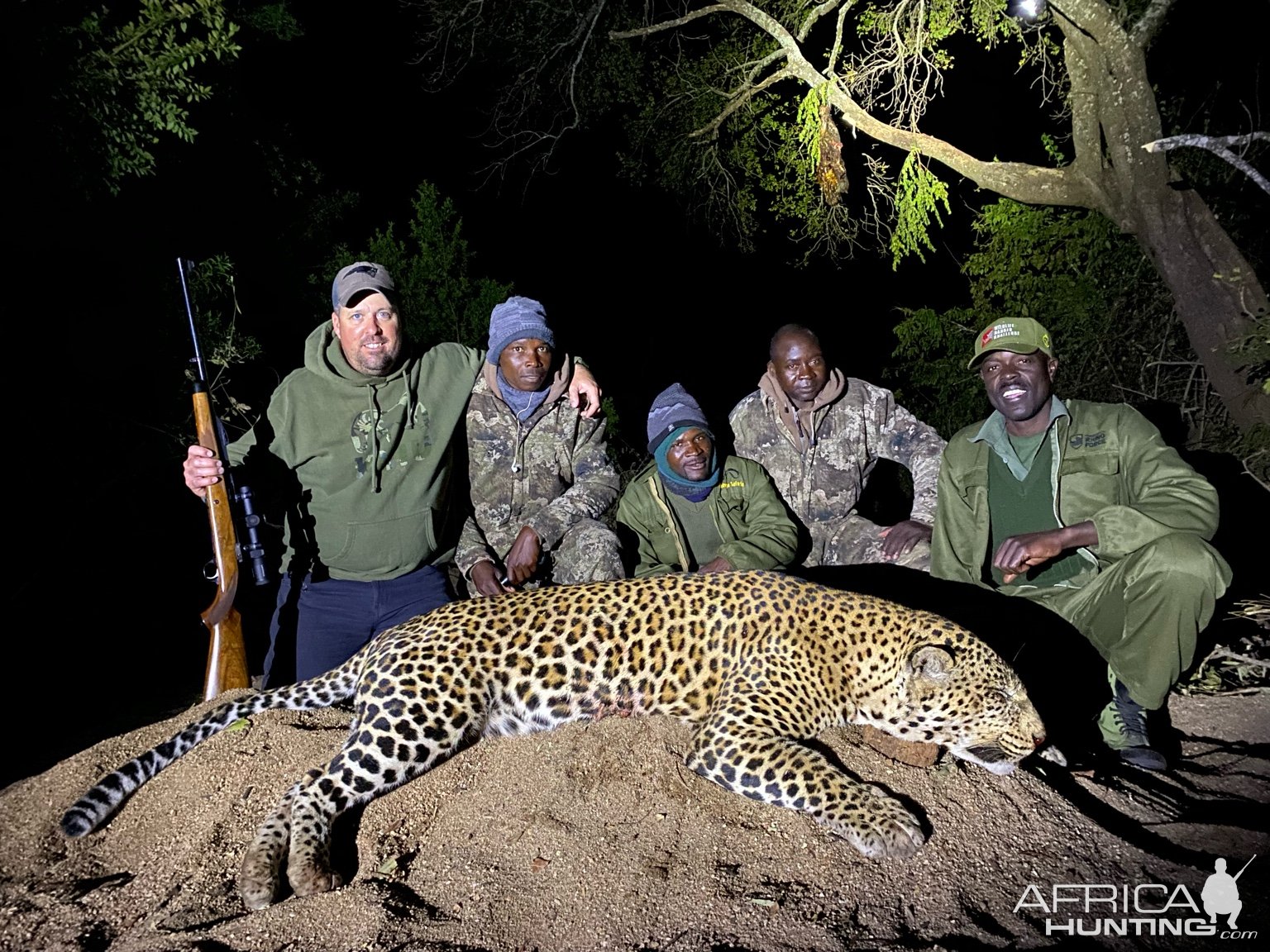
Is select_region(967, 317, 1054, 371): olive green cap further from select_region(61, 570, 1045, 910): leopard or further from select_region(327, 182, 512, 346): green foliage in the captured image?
select_region(327, 182, 512, 346): green foliage

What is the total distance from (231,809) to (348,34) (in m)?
15.0

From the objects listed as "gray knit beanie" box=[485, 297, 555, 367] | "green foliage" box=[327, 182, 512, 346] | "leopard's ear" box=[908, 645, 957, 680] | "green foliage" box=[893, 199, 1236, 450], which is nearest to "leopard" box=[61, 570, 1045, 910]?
"leopard's ear" box=[908, 645, 957, 680]

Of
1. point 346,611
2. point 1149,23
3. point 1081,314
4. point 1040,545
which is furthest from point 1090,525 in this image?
point 1081,314

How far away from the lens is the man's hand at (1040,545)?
456 centimetres

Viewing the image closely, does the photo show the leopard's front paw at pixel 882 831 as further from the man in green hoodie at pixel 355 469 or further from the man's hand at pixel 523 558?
the man in green hoodie at pixel 355 469

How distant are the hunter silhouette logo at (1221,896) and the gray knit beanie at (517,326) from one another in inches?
165

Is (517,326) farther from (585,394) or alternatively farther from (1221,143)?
(1221,143)

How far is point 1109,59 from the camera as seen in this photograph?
7.48 metres

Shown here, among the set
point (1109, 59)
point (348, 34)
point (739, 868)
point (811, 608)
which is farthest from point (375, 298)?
point (348, 34)

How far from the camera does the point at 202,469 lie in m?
4.74

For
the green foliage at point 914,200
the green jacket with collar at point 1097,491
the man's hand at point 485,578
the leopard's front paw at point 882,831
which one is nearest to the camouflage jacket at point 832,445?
the green jacket with collar at point 1097,491

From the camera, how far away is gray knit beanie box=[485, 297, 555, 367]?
5320 mm

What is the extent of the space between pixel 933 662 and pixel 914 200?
6675mm

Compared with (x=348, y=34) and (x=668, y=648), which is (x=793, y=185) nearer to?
Answer: (x=668, y=648)
